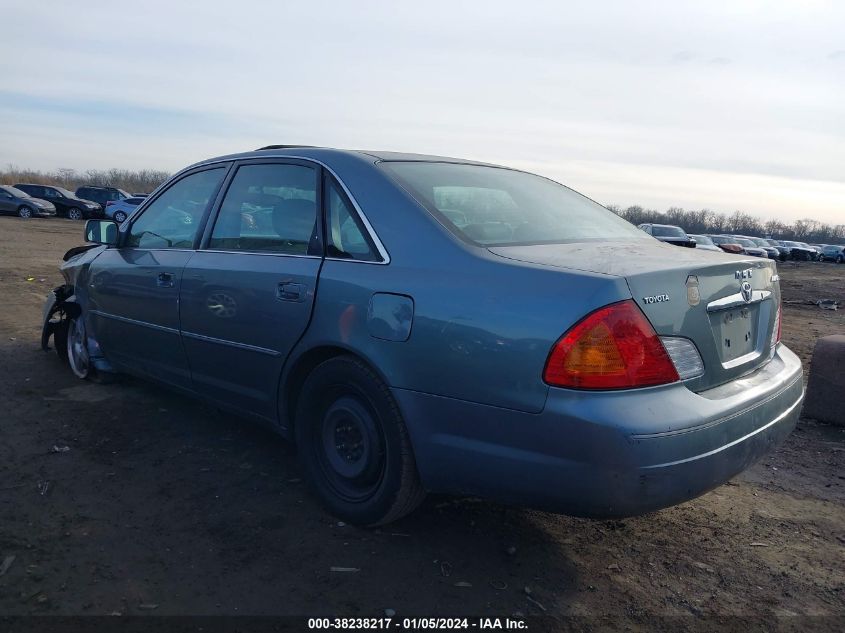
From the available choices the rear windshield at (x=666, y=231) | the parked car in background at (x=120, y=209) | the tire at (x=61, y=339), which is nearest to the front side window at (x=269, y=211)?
the tire at (x=61, y=339)

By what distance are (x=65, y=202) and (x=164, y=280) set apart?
1364 inches

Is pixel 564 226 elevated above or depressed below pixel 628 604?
above

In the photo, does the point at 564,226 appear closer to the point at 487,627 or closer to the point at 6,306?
the point at 487,627

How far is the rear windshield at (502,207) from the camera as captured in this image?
9.70ft

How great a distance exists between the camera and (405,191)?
300cm

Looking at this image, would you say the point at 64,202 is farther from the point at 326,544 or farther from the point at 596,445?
the point at 596,445

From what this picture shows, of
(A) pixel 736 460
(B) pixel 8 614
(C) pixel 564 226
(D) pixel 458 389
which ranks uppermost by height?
(C) pixel 564 226

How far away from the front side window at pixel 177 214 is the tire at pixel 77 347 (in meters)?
0.96

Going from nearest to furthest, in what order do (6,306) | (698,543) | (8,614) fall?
(8,614)
(698,543)
(6,306)

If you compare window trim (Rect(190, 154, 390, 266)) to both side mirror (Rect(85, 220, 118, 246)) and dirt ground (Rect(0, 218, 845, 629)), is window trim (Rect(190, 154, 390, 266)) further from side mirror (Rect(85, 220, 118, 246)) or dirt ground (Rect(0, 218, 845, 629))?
dirt ground (Rect(0, 218, 845, 629))

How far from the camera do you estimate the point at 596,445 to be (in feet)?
7.37

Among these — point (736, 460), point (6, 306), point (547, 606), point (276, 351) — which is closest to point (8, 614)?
point (276, 351)

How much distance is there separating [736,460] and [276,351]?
202 centimetres

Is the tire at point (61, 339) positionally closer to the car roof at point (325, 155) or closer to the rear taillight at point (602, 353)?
the car roof at point (325, 155)
